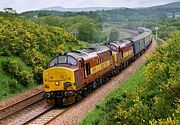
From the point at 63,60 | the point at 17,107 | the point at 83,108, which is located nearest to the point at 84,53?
the point at 63,60

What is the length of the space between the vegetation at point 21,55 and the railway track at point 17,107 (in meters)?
2.06

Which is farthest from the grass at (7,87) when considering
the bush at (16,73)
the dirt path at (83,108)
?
the dirt path at (83,108)

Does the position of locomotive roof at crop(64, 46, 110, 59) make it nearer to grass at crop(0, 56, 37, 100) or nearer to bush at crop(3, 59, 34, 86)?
bush at crop(3, 59, 34, 86)

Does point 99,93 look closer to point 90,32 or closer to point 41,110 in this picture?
point 41,110

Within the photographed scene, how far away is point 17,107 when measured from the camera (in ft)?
84.0

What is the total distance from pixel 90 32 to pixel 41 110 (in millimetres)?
57676

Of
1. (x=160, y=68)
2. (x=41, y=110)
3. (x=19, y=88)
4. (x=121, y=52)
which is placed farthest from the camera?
(x=121, y=52)

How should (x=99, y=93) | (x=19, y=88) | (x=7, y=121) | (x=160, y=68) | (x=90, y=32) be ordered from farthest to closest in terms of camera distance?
1. (x=90, y=32)
2. (x=19, y=88)
3. (x=99, y=93)
4. (x=7, y=121)
5. (x=160, y=68)

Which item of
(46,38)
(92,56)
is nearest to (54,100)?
(92,56)

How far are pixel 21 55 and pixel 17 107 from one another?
37.4 feet

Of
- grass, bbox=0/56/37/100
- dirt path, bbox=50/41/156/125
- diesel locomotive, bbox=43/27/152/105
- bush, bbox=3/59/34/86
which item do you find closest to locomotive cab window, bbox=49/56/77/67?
diesel locomotive, bbox=43/27/152/105

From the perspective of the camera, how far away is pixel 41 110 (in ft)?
79.7

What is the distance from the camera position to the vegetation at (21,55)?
3162cm

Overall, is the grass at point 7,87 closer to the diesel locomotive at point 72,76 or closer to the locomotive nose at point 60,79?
the diesel locomotive at point 72,76
